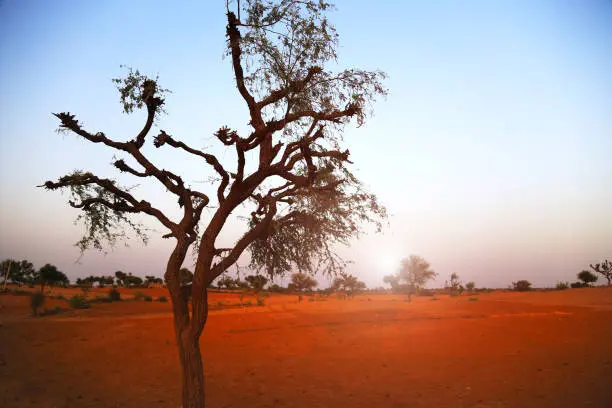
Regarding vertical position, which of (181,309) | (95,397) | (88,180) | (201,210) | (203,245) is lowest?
(95,397)

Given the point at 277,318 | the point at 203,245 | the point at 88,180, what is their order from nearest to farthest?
the point at 203,245, the point at 88,180, the point at 277,318

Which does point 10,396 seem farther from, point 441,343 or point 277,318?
point 277,318

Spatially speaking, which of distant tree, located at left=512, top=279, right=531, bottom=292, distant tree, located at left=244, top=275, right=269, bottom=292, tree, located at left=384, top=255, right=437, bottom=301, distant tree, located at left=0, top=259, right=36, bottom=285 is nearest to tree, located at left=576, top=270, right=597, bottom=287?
distant tree, located at left=512, top=279, right=531, bottom=292

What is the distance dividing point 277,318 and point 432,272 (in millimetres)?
41467

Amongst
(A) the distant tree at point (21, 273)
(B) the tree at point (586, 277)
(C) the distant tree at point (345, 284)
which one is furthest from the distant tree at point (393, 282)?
(A) the distant tree at point (21, 273)

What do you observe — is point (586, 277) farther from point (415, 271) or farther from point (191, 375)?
point (191, 375)

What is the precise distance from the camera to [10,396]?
468 inches

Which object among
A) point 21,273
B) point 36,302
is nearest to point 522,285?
point 36,302

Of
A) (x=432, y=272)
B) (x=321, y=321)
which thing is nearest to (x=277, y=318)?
(x=321, y=321)

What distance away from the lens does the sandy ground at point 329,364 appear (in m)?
11.2

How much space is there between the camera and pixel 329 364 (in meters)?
15.4

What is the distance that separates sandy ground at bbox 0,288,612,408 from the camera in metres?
11.2

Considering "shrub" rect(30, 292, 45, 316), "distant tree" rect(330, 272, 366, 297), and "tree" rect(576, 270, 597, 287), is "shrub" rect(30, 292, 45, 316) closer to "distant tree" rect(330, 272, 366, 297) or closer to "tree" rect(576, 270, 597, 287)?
"distant tree" rect(330, 272, 366, 297)

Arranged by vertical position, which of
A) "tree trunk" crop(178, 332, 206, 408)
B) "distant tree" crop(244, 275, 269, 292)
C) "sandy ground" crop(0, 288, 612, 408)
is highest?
"distant tree" crop(244, 275, 269, 292)
